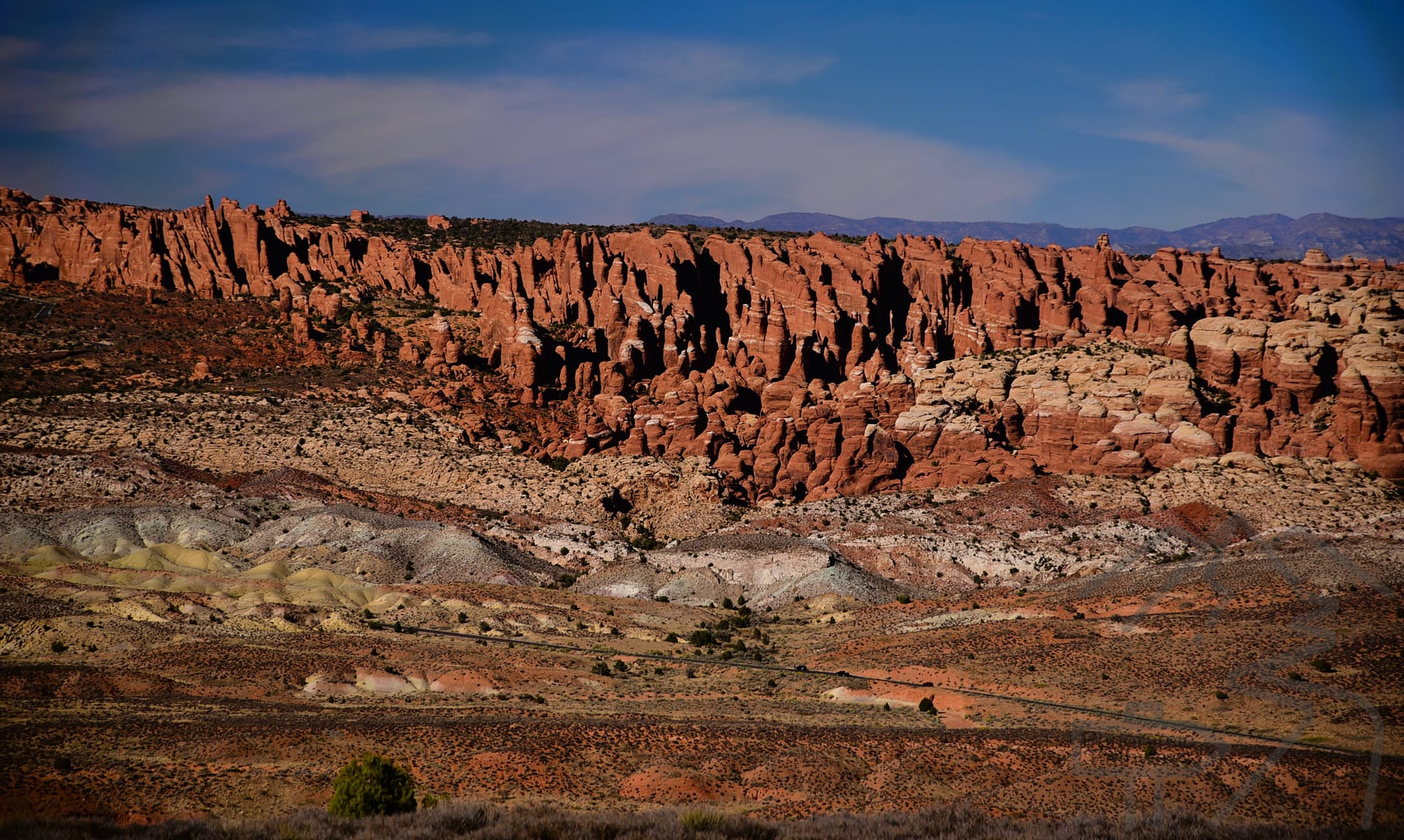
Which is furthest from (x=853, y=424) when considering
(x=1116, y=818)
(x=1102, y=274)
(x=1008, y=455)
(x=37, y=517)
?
(x=37, y=517)

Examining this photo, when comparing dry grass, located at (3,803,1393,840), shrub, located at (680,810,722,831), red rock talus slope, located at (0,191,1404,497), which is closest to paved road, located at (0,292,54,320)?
red rock talus slope, located at (0,191,1404,497)

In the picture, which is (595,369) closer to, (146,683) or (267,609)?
(267,609)

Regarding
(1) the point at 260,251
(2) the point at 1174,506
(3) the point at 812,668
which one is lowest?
(3) the point at 812,668

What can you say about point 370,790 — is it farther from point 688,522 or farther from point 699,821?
point 688,522

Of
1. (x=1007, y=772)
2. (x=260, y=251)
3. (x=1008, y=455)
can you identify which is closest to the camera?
(x=1007, y=772)

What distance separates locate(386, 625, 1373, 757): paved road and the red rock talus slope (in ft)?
98.7

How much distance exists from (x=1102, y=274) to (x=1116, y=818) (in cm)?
7765

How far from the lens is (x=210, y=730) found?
43.4 meters

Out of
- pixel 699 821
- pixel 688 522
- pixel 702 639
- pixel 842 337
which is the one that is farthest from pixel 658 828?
pixel 842 337

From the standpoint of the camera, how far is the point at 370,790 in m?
35.8

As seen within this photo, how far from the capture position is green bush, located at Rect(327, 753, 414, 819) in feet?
116

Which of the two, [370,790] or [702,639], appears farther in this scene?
[702,639]

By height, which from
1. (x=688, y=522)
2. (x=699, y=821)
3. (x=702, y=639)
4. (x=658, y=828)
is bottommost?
(x=702, y=639)

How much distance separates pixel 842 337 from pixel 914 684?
50655 millimetres
